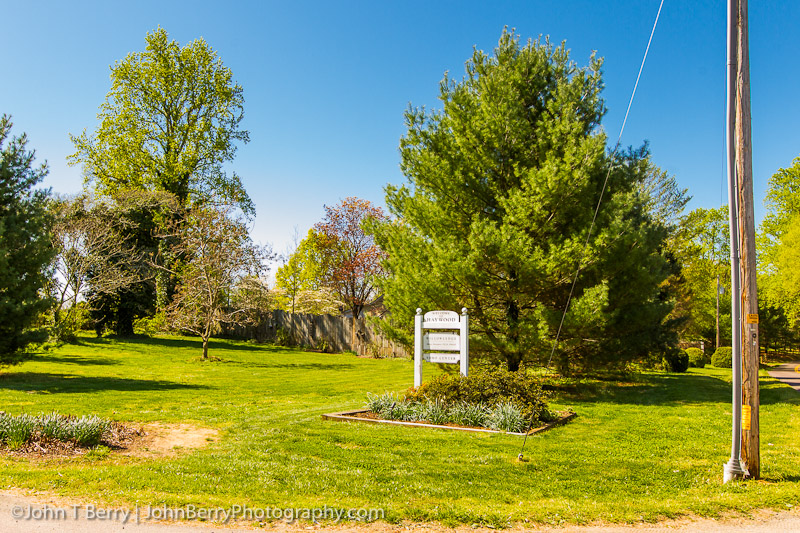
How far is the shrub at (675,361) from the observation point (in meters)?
22.6

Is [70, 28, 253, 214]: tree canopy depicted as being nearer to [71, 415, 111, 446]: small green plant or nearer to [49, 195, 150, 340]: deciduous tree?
[49, 195, 150, 340]: deciduous tree

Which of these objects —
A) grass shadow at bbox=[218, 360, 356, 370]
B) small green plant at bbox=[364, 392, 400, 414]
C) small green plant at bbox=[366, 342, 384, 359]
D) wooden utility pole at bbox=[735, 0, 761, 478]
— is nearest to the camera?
wooden utility pole at bbox=[735, 0, 761, 478]

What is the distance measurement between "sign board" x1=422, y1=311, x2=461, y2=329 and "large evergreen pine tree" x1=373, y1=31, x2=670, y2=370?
2.94ft

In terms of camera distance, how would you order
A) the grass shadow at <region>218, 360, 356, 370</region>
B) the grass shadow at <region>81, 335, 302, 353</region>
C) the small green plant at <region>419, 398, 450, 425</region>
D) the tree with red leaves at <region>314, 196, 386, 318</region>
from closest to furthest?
1. the small green plant at <region>419, 398, 450, 425</region>
2. the grass shadow at <region>218, 360, 356, 370</region>
3. the grass shadow at <region>81, 335, 302, 353</region>
4. the tree with red leaves at <region>314, 196, 386, 318</region>

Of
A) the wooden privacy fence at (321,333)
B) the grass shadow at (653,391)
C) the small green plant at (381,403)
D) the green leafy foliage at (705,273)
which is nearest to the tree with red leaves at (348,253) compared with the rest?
the wooden privacy fence at (321,333)

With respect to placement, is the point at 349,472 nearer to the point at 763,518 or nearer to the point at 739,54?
the point at 763,518

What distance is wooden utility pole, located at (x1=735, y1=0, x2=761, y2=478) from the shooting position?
614 centimetres

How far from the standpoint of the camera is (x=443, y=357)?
1188cm

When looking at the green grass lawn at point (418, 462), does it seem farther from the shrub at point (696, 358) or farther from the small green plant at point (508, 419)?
the shrub at point (696, 358)

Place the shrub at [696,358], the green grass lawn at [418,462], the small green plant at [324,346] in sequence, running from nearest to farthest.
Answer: the green grass lawn at [418,462], the shrub at [696,358], the small green plant at [324,346]

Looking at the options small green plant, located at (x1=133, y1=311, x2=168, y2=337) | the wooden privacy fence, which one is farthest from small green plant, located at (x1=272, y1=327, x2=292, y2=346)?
small green plant, located at (x1=133, y1=311, x2=168, y2=337)

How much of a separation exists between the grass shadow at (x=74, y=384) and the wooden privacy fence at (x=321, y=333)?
41.7 feet

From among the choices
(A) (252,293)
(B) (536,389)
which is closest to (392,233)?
(B) (536,389)

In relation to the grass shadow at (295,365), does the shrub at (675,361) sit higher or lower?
higher
